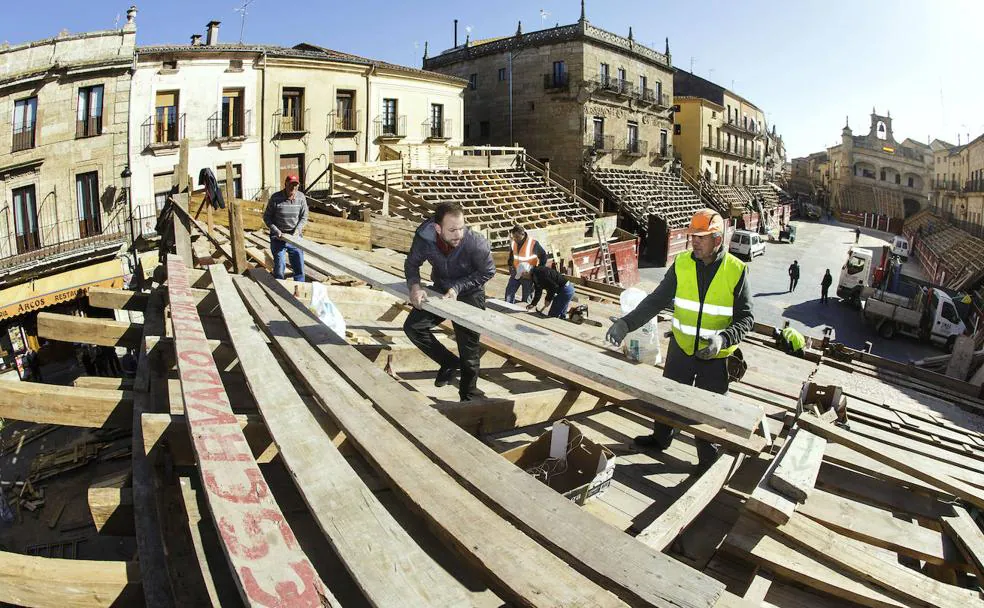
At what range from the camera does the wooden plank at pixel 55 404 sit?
334 centimetres

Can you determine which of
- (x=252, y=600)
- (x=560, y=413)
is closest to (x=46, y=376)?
(x=560, y=413)

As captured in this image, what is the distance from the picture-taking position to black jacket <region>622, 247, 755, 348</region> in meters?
4.00

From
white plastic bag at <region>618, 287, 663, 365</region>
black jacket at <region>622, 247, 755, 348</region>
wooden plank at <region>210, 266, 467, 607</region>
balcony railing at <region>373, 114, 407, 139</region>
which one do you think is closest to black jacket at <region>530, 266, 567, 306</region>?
white plastic bag at <region>618, 287, 663, 365</region>

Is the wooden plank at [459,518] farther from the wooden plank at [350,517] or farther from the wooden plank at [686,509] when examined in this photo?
the wooden plank at [686,509]

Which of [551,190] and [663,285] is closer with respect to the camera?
[663,285]

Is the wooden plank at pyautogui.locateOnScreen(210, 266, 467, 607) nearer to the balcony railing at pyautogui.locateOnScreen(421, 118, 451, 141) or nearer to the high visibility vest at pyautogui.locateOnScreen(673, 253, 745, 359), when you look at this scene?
the high visibility vest at pyautogui.locateOnScreen(673, 253, 745, 359)

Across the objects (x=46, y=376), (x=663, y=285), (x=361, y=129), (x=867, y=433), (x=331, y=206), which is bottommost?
(x=46, y=376)

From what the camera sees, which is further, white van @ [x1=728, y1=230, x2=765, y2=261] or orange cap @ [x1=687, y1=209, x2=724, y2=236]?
white van @ [x1=728, y1=230, x2=765, y2=261]

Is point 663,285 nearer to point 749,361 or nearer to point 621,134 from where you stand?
point 749,361

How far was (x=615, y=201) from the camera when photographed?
103ft

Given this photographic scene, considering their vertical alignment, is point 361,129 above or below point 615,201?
above

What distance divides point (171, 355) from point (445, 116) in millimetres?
25762

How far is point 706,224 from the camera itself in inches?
159

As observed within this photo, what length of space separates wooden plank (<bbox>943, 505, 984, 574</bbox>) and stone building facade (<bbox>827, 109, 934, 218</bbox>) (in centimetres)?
7850
